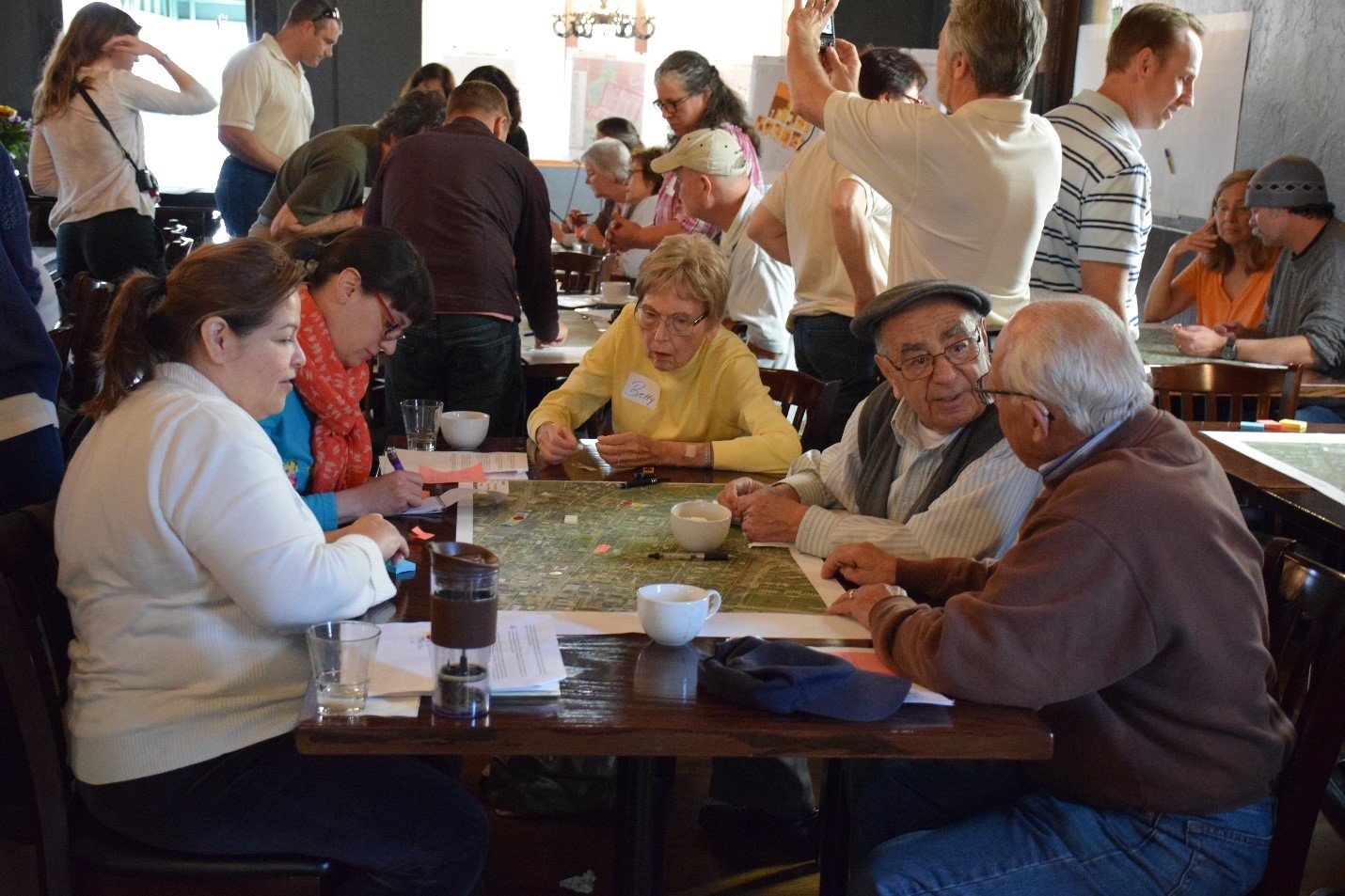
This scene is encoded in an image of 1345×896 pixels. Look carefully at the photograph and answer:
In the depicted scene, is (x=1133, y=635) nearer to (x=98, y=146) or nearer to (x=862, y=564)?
(x=862, y=564)

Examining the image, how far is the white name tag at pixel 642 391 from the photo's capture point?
2.80 metres

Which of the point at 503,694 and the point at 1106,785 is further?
the point at 1106,785

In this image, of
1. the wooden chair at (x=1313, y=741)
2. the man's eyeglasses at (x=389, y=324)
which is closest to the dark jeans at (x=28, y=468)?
the man's eyeglasses at (x=389, y=324)

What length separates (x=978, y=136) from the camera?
103 inches

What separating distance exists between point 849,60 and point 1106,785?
2530 mm

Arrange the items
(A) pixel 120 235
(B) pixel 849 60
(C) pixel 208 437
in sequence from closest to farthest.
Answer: (C) pixel 208 437, (B) pixel 849 60, (A) pixel 120 235

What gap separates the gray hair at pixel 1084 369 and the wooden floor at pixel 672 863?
4.16 ft

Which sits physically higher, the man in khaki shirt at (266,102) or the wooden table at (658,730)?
the man in khaki shirt at (266,102)

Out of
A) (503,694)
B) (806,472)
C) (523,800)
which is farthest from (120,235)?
(503,694)

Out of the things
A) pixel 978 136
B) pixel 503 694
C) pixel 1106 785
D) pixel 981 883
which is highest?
pixel 978 136

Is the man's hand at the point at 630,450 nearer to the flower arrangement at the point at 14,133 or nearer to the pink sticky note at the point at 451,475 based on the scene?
the pink sticky note at the point at 451,475

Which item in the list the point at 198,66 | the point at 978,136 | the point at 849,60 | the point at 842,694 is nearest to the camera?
the point at 842,694

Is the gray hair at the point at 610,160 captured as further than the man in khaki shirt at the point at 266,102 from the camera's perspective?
Yes

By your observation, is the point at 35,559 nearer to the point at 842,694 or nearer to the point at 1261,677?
the point at 842,694
